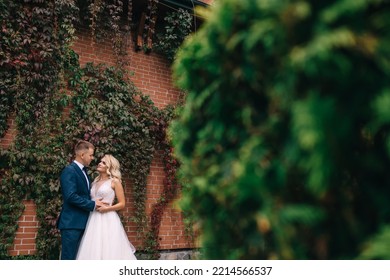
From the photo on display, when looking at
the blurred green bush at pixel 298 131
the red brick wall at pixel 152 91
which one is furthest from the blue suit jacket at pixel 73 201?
the blurred green bush at pixel 298 131

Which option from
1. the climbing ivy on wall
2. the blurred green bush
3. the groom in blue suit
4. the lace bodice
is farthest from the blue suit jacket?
the blurred green bush

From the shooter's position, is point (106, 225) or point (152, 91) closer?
point (106, 225)

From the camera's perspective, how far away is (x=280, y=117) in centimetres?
132

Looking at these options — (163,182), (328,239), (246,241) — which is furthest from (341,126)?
(163,182)

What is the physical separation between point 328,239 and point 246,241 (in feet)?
0.95

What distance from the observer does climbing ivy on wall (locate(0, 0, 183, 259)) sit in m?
5.63

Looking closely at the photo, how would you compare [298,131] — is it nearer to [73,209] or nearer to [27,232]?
[73,209]

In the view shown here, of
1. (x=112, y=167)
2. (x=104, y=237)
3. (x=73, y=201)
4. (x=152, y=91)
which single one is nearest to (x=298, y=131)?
(x=73, y=201)

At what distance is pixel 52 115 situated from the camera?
6074mm

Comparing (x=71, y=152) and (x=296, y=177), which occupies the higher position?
(x=71, y=152)

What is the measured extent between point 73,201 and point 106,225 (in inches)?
31.5

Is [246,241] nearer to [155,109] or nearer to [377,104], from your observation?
[377,104]
